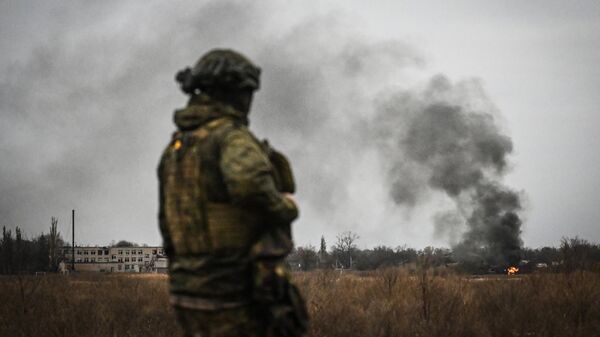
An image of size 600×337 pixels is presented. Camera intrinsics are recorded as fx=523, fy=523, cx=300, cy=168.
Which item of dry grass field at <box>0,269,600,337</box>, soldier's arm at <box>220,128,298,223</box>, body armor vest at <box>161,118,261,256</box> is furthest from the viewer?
dry grass field at <box>0,269,600,337</box>

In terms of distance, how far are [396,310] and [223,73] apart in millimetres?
8586

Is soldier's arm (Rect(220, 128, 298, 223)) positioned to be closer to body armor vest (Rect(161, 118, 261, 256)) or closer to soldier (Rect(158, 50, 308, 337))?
soldier (Rect(158, 50, 308, 337))

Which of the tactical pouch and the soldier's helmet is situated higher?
the soldier's helmet

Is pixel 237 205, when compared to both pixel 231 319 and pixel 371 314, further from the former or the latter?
pixel 371 314

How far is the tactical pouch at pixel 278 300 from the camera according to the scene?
108 inches

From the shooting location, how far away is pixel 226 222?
2.82 meters

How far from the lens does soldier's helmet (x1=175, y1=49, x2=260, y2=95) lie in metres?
3.01

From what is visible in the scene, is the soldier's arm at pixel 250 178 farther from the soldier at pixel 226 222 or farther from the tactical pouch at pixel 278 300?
the tactical pouch at pixel 278 300

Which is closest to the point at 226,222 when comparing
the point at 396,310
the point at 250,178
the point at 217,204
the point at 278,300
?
the point at 217,204

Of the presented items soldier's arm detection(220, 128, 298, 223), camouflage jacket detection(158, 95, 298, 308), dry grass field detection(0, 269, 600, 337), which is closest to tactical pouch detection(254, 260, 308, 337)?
camouflage jacket detection(158, 95, 298, 308)

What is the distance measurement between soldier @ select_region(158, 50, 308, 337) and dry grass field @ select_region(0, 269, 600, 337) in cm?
599

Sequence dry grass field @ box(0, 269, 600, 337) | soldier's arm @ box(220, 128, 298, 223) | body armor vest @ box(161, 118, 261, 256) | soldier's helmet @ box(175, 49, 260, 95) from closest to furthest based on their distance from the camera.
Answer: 1. soldier's arm @ box(220, 128, 298, 223)
2. body armor vest @ box(161, 118, 261, 256)
3. soldier's helmet @ box(175, 49, 260, 95)
4. dry grass field @ box(0, 269, 600, 337)

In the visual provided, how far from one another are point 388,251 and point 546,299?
70.7m

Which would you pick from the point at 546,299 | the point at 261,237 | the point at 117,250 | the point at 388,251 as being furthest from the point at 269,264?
the point at 117,250
